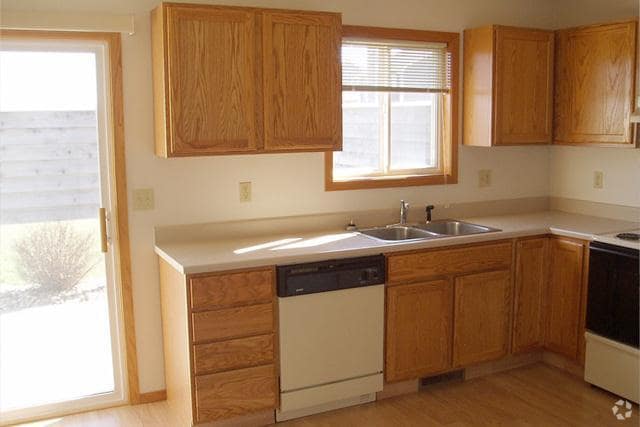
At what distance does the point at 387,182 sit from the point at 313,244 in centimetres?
84

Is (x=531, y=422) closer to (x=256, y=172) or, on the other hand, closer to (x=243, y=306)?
(x=243, y=306)

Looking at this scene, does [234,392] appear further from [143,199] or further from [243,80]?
[243,80]

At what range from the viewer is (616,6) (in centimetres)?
404

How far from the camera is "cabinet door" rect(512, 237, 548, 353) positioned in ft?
12.6

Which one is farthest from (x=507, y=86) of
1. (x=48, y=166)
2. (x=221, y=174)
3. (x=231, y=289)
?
(x=48, y=166)

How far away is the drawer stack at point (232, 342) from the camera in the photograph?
301 centimetres

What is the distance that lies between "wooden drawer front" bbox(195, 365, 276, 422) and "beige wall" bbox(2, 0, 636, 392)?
2.11 feet

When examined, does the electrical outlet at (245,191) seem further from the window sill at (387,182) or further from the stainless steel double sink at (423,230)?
the stainless steel double sink at (423,230)

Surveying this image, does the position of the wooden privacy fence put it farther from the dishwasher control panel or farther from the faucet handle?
the faucet handle

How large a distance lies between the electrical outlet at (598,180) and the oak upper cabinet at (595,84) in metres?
0.33

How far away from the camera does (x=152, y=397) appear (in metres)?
3.60

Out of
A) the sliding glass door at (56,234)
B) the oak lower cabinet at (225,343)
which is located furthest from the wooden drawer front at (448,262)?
the sliding glass door at (56,234)


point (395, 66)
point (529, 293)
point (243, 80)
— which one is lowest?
point (529, 293)

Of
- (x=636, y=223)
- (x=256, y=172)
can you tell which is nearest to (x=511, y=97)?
(x=636, y=223)
